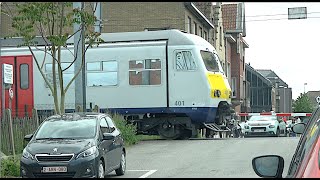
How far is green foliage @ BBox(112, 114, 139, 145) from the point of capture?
66.5 feet

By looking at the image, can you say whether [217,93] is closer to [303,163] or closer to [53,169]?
[53,169]

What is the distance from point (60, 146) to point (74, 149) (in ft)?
0.94

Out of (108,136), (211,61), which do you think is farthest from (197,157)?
(211,61)

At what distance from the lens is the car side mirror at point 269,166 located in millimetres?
4703

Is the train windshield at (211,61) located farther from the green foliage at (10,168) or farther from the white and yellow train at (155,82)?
the green foliage at (10,168)

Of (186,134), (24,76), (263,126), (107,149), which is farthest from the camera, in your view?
(263,126)

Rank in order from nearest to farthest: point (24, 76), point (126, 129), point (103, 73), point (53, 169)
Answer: point (53, 169) → point (126, 129) → point (103, 73) → point (24, 76)

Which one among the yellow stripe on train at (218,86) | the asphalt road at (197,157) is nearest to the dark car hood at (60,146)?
the asphalt road at (197,157)

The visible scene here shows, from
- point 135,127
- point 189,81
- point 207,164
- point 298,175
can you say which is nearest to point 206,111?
point 189,81

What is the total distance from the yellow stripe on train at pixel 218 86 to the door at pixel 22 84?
660 centimetres

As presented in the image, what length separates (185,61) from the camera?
2150cm

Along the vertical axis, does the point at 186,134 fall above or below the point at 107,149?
below

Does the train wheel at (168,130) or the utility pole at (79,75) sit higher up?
the utility pole at (79,75)

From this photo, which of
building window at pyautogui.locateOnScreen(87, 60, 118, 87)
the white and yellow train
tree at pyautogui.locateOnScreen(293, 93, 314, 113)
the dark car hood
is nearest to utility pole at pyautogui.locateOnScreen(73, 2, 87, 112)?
building window at pyautogui.locateOnScreen(87, 60, 118, 87)
